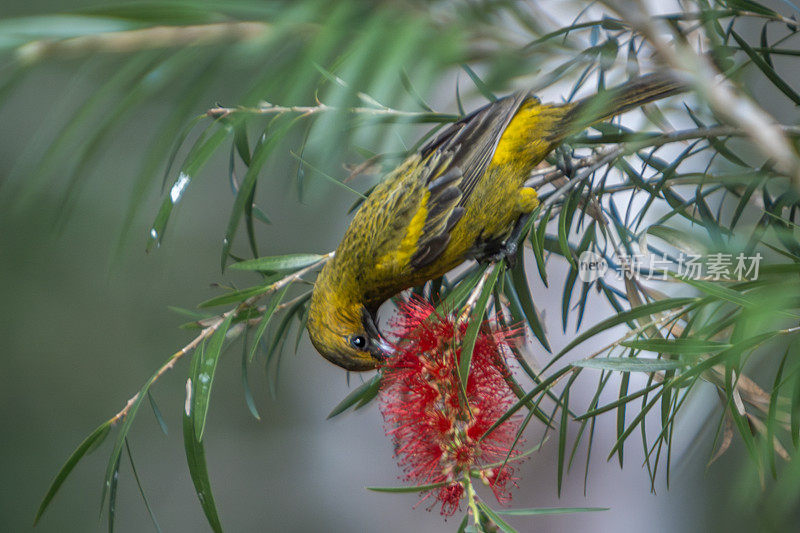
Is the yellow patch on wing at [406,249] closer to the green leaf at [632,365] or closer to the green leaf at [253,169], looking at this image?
the green leaf at [253,169]

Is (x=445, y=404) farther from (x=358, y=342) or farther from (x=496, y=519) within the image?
(x=358, y=342)

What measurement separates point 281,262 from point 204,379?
0.91ft

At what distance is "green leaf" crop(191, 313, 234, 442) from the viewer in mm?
794

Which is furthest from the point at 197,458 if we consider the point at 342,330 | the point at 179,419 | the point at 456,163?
the point at 179,419

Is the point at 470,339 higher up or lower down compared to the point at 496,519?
higher up

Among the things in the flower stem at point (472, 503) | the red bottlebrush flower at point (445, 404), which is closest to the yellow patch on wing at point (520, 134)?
the red bottlebrush flower at point (445, 404)

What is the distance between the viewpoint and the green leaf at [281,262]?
1012mm

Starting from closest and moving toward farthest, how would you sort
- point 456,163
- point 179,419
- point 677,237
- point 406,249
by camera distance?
1. point 677,237
2. point 406,249
3. point 456,163
4. point 179,419

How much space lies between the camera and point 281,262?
1061 mm

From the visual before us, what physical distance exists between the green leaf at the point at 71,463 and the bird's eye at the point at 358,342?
47cm

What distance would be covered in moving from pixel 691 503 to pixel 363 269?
1961mm

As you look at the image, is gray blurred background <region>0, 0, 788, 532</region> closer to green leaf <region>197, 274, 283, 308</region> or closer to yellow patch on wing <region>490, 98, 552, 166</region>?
yellow patch on wing <region>490, 98, 552, 166</region>

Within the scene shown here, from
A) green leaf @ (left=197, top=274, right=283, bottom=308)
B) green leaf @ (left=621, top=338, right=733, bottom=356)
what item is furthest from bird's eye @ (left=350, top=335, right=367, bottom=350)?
green leaf @ (left=621, top=338, right=733, bottom=356)

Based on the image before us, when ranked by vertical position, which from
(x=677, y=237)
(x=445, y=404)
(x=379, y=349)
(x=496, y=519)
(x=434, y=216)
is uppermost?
(x=434, y=216)
